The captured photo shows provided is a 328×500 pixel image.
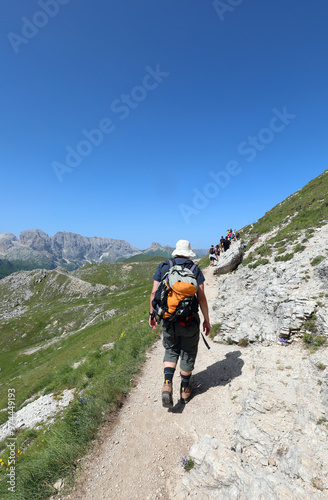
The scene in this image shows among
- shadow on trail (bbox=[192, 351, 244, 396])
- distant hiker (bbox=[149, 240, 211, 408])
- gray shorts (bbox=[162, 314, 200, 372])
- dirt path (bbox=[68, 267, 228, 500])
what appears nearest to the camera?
dirt path (bbox=[68, 267, 228, 500])

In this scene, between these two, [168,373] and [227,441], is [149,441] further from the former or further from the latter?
[227,441]

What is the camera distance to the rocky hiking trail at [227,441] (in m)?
4.09

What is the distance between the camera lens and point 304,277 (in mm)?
10781

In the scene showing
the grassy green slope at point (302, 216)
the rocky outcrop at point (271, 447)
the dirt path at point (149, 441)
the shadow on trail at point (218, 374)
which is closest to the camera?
the rocky outcrop at point (271, 447)

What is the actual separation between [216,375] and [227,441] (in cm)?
288

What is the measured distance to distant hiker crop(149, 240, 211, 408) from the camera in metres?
5.68

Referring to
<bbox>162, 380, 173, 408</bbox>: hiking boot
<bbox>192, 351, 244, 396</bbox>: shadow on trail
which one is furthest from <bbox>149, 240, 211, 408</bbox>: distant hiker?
<bbox>192, 351, 244, 396</bbox>: shadow on trail

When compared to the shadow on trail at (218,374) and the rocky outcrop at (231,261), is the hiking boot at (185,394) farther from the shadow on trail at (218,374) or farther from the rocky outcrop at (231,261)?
the rocky outcrop at (231,261)

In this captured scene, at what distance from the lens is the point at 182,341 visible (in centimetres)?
637

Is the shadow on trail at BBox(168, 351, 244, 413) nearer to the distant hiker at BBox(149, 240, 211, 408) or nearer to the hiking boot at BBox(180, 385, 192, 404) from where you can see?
the hiking boot at BBox(180, 385, 192, 404)

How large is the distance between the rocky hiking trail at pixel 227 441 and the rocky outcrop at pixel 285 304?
1332 mm

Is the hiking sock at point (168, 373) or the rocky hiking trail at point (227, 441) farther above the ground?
the hiking sock at point (168, 373)

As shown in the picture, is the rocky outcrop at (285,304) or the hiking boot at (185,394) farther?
the rocky outcrop at (285,304)

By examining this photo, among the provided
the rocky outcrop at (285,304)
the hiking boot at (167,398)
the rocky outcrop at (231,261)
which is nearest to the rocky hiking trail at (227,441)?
the hiking boot at (167,398)
